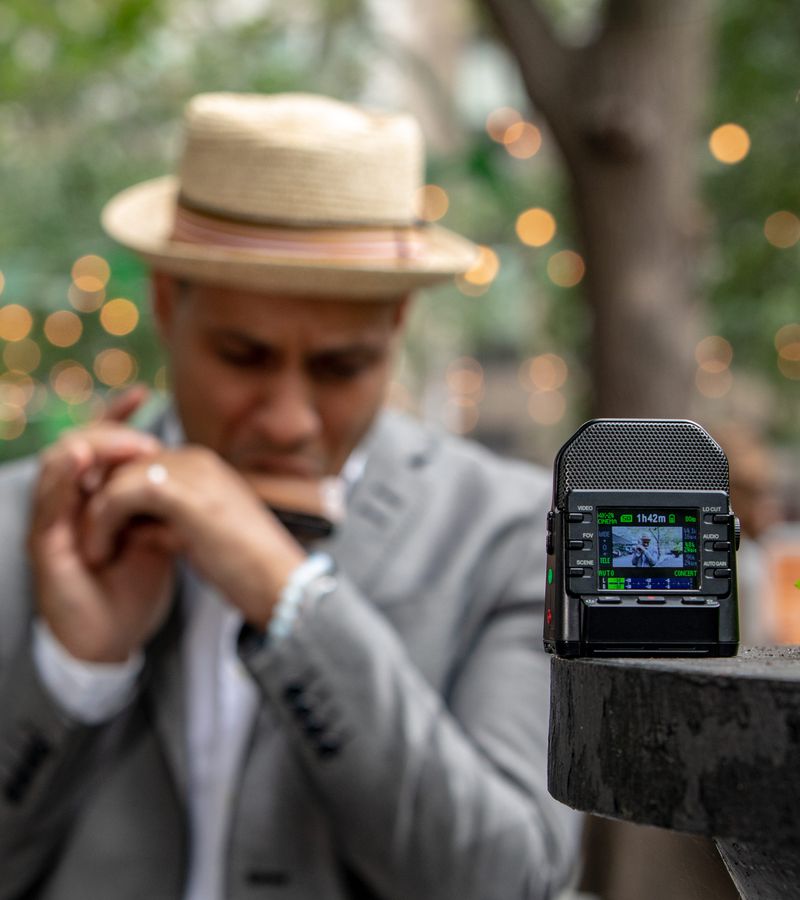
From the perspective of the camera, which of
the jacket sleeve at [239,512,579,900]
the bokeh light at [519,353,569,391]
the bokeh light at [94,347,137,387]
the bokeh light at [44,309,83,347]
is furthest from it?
the bokeh light at [519,353,569,391]

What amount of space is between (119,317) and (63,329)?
3.32 ft

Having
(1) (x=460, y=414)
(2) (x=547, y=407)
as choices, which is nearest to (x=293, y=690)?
(1) (x=460, y=414)

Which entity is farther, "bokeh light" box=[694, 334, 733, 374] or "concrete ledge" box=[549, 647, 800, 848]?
"bokeh light" box=[694, 334, 733, 374]

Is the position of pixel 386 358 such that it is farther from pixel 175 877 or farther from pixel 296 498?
pixel 175 877

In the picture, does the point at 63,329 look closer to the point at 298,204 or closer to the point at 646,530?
the point at 298,204

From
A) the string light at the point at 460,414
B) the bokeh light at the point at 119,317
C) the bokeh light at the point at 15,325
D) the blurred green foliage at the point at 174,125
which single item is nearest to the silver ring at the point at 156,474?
the blurred green foliage at the point at 174,125

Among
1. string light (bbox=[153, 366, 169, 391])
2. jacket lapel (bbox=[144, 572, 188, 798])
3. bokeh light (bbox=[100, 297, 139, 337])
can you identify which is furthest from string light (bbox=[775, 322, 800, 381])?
jacket lapel (bbox=[144, 572, 188, 798])

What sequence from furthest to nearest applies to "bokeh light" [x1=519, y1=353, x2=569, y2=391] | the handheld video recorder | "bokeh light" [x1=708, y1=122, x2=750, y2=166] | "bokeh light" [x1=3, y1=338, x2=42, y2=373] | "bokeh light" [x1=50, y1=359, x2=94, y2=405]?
"bokeh light" [x1=519, y1=353, x2=569, y2=391] < "bokeh light" [x1=50, y1=359, x2=94, y2=405] < "bokeh light" [x1=3, y1=338, x2=42, y2=373] < "bokeh light" [x1=708, y1=122, x2=750, y2=166] < the handheld video recorder

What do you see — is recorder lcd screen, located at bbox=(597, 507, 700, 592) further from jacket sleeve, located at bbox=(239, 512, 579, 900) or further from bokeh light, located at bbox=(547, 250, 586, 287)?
bokeh light, located at bbox=(547, 250, 586, 287)

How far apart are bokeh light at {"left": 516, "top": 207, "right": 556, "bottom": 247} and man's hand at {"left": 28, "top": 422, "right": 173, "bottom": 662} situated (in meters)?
10.3

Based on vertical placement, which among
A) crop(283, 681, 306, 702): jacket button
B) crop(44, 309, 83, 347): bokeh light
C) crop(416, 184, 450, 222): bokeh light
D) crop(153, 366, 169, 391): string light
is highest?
crop(283, 681, 306, 702): jacket button

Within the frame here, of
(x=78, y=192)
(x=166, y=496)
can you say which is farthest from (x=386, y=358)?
(x=78, y=192)

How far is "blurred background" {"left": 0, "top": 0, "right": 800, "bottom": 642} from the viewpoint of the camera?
612cm

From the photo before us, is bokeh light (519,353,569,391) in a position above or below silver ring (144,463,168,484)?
below
